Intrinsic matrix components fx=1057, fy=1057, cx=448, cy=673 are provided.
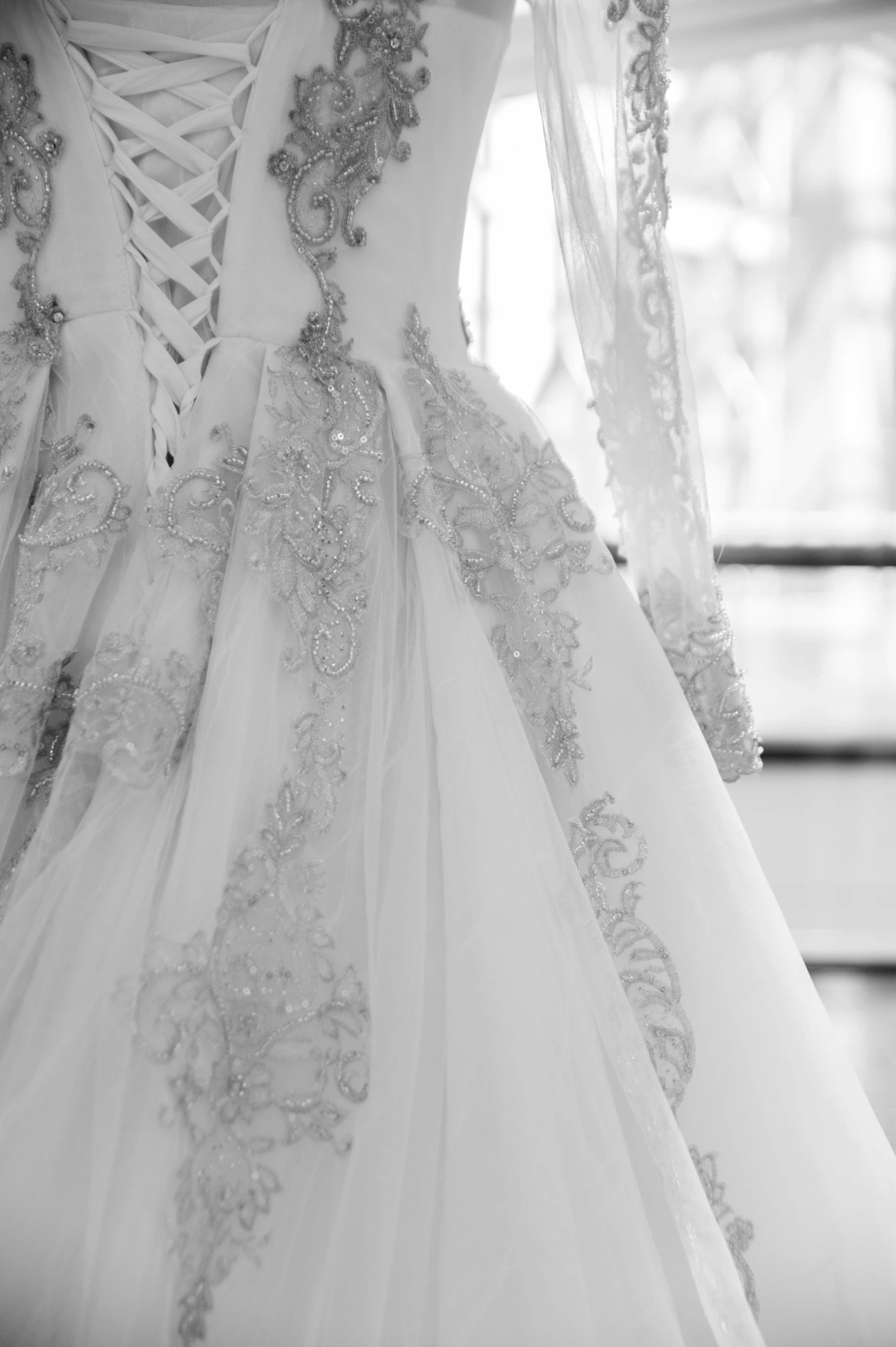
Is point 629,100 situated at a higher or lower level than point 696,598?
higher

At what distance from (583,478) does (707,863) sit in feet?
5.25

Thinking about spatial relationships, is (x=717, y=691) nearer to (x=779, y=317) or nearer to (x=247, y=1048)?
(x=247, y=1048)

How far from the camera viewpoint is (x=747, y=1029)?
69 cm

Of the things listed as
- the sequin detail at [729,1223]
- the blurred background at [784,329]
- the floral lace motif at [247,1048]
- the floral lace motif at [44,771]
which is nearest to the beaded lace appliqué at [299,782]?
the floral lace motif at [247,1048]

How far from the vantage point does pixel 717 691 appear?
0.84 metres

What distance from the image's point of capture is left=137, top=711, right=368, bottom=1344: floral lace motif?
1.66 feet

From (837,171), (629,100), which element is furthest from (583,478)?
(629,100)

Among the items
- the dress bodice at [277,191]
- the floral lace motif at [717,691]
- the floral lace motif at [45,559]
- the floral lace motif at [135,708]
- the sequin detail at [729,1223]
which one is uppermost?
the dress bodice at [277,191]

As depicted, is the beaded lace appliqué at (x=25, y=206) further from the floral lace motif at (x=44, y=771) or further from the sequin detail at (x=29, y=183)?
the floral lace motif at (x=44, y=771)

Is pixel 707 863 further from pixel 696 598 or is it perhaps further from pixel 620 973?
pixel 696 598

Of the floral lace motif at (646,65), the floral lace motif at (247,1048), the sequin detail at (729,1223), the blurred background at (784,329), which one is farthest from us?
the blurred background at (784,329)

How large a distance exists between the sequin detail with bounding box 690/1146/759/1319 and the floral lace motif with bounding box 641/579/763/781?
30 centimetres

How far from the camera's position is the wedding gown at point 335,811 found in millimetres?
519

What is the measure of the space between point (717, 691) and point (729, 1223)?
0.38m
